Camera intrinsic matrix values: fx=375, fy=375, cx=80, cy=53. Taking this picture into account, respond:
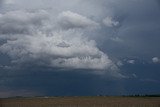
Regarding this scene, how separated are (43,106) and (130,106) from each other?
28.4 metres

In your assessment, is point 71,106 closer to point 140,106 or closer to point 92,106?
point 92,106

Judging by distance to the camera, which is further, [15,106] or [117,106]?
[15,106]

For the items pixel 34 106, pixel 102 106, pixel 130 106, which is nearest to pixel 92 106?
pixel 102 106

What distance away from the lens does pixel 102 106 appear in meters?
120

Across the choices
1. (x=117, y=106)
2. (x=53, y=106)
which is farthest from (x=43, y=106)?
(x=117, y=106)

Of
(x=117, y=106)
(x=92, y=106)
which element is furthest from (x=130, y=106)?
(x=92, y=106)

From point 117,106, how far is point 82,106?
11.3m

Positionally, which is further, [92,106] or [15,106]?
[15,106]

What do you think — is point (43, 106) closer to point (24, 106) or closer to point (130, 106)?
point (24, 106)

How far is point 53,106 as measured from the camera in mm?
123500

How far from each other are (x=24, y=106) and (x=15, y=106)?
5867 mm

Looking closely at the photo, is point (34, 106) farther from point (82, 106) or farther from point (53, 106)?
point (82, 106)

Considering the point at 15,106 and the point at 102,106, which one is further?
the point at 15,106

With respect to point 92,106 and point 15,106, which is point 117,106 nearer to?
point 92,106
